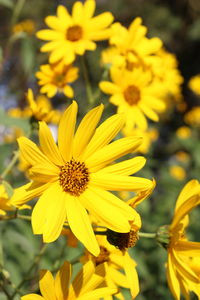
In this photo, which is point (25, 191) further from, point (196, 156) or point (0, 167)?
point (196, 156)

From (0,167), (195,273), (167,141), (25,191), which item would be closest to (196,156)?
(0,167)

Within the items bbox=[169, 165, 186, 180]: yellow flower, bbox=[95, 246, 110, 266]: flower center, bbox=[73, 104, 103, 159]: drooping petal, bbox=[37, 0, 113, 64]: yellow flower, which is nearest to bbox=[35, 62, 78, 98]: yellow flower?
bbox=[37, 0, 113, 64]: yellow flower

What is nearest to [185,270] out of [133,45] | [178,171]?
[133,45]

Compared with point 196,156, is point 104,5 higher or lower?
higher

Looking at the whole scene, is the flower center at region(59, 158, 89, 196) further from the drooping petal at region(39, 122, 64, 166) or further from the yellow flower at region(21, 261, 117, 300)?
the yellow flower at region(21, 261, 117, 300)

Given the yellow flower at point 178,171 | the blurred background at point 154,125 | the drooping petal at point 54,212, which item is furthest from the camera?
the yellow flower at point 178,171

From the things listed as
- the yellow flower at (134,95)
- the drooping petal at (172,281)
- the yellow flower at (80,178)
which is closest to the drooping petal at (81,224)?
the yellow flower at (80,178)

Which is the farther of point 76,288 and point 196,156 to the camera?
point 196,156

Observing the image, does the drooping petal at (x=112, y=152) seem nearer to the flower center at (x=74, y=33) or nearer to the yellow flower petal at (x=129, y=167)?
the yellow flower petal at (x=129, y=167)
